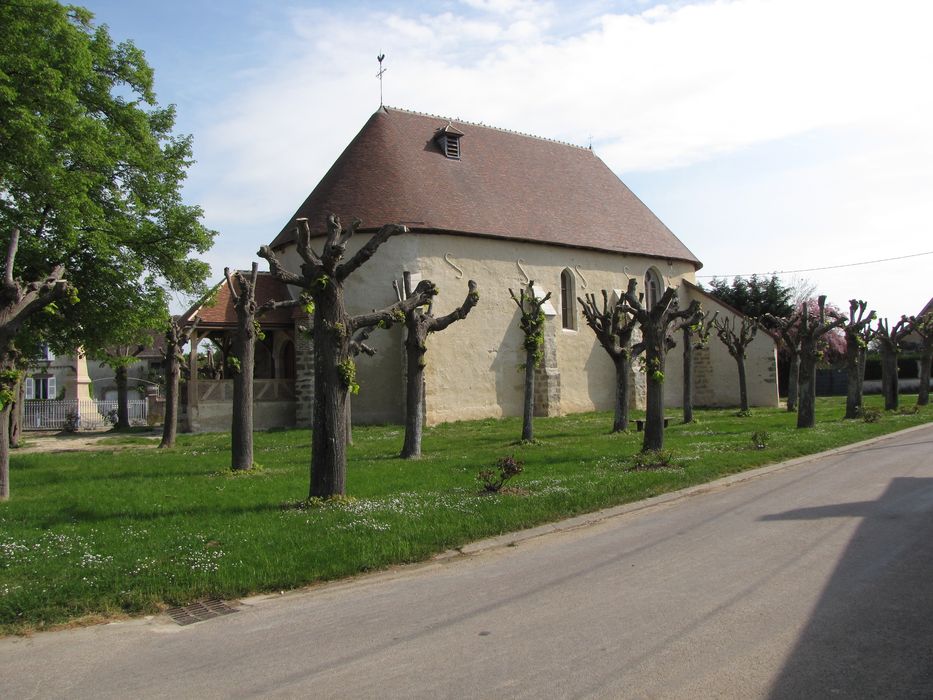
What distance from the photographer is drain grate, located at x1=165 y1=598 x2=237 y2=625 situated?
5941 millimetres

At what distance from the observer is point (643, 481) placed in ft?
37.4

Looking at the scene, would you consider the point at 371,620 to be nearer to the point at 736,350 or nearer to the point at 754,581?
the point at 754,581

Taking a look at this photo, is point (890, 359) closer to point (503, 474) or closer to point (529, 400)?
point (529, 400)

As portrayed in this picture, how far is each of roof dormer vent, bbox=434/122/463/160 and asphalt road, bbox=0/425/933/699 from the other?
24056 mm

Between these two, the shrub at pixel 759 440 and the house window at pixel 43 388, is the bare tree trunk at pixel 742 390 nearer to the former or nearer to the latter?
the shrub at pixel 759 440

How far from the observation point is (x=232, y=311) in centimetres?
2603

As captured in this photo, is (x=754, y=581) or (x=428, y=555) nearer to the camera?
(x=754, y=581)

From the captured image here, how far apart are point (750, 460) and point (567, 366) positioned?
15.9 metres

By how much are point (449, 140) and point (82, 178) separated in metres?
16.8

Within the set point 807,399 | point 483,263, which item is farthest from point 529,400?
point 483,263

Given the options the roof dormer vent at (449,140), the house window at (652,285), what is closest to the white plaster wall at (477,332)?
the house window at (652,285)

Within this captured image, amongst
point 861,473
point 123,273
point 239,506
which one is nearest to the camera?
point 239,506

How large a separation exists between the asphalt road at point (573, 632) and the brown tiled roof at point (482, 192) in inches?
774

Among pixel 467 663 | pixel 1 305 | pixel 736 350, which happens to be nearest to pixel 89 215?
pixel 1 305
